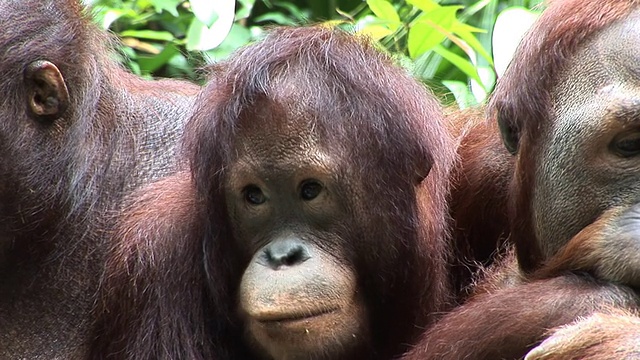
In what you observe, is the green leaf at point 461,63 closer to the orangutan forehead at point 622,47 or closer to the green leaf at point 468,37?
the green leaf at point 468,37

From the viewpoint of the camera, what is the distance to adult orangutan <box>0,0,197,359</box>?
3619 mm

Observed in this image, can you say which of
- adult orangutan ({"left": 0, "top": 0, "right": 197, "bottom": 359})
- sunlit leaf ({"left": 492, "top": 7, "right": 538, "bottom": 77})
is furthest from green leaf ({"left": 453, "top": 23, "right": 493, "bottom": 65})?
adult orangutan ({"left": 0, "top": 0, "right": 197, "bottom": 359})

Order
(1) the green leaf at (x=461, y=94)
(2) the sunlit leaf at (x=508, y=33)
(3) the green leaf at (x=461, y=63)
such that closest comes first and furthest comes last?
(2) the sunlit leaf at (x=508, y=33), (3) the green leaf at (x=461, y=63), (1) the green leaf at (x=461, y=94)

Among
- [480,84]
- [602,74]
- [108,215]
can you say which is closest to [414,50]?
[480,84]

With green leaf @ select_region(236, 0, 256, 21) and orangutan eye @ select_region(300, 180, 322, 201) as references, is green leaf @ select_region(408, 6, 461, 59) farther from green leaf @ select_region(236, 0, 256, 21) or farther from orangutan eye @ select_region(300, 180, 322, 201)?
orangutan eye @ select_region(300, 180, 322, 201)

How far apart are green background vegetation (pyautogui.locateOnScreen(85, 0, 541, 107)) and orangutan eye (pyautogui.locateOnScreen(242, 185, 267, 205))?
0.62 meters

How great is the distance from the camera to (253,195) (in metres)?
2.95

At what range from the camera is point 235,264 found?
3031 millimetres

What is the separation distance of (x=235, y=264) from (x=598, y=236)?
0.90 metres

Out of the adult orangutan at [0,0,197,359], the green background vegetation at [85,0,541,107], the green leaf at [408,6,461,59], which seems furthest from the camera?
the green leaf at [408,6,461,59]

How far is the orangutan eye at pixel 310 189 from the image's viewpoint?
290 centimetres

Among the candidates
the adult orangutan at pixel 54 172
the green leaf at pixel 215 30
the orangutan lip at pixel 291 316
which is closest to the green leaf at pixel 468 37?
the green leaf at pixel 215 30

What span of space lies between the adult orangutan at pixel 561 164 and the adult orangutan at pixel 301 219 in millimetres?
207

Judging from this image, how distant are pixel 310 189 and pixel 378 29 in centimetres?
129
